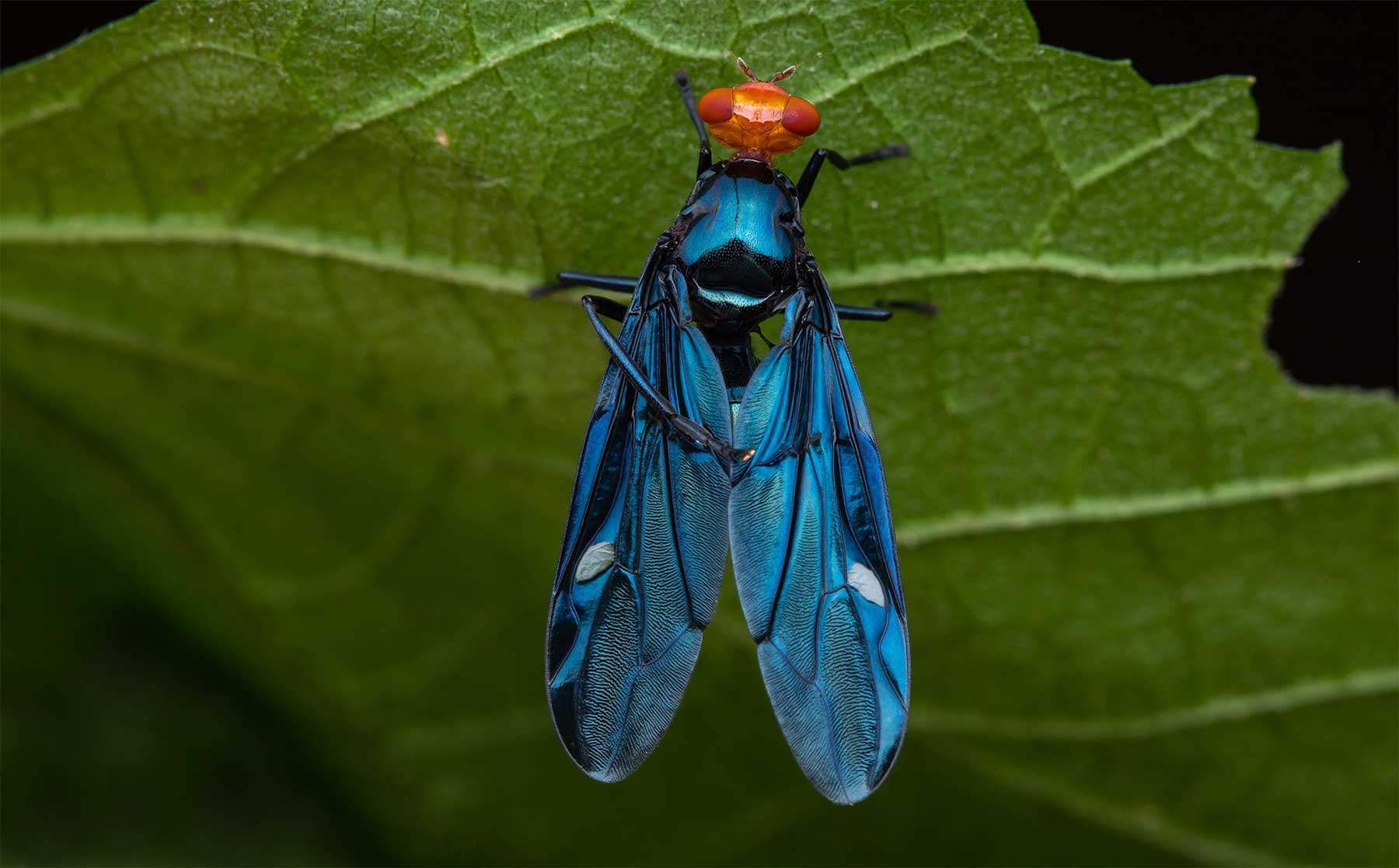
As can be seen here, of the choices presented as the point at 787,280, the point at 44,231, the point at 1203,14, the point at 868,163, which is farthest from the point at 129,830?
the point at 1203,14

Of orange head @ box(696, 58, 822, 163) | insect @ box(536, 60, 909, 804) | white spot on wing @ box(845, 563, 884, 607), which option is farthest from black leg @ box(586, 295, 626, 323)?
white spot on wing @ box(845, 563, 884, 607)

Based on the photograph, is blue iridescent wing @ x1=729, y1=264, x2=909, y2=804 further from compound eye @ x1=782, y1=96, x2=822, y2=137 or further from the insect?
compound eye @ x1=782, y1=96, x2=822, y2=137

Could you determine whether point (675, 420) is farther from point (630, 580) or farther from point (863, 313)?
point (863, 313)

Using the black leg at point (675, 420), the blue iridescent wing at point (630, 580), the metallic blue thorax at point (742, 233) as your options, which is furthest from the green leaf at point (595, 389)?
the blue iridescent wing at point (630, 580)

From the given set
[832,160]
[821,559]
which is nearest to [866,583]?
[821,559]

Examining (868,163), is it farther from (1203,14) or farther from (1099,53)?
(1203,14)

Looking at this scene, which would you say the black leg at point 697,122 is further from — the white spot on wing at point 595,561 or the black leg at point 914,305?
the white spot on wing at point 595,561
